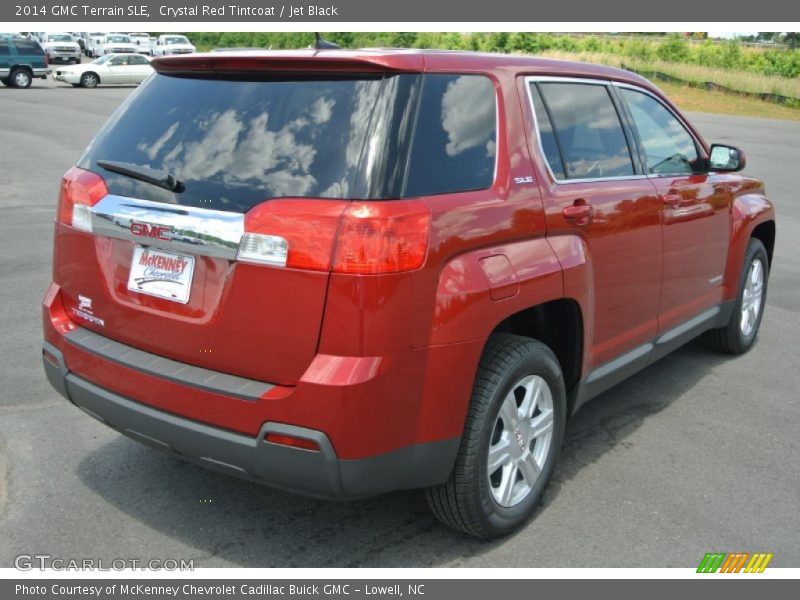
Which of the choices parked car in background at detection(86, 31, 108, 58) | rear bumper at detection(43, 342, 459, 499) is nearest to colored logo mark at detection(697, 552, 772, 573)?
rear bumper at detection(43, 342, 459, 499)

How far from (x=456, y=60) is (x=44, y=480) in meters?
2.66

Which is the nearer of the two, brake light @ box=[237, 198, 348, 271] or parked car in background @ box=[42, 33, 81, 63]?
brake light @ box=[237, 198, 348, 271]

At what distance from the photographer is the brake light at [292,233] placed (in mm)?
2883

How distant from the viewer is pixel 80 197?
3529 millimetres

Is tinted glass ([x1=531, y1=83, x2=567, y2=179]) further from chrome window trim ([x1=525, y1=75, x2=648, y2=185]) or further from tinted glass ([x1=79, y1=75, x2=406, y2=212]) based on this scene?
tinted glass ([x1=79, y1=75, x2=406, y2=212])

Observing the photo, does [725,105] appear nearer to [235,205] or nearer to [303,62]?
[303,62]

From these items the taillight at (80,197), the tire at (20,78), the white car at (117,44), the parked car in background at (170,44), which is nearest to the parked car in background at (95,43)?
the white car at (117,44)

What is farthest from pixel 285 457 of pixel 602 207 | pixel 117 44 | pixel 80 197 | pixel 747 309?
pixel 117 44

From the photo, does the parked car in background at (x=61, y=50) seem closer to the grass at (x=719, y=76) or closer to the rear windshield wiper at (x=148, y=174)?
the grass at (x=719, y=76)

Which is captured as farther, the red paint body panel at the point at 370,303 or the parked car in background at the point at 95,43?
the parked car in background at the point at 95,43

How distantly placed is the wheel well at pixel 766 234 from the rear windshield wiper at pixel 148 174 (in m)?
4.42

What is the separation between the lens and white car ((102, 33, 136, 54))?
164ft

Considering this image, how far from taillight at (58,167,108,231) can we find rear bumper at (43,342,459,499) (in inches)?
28.7
